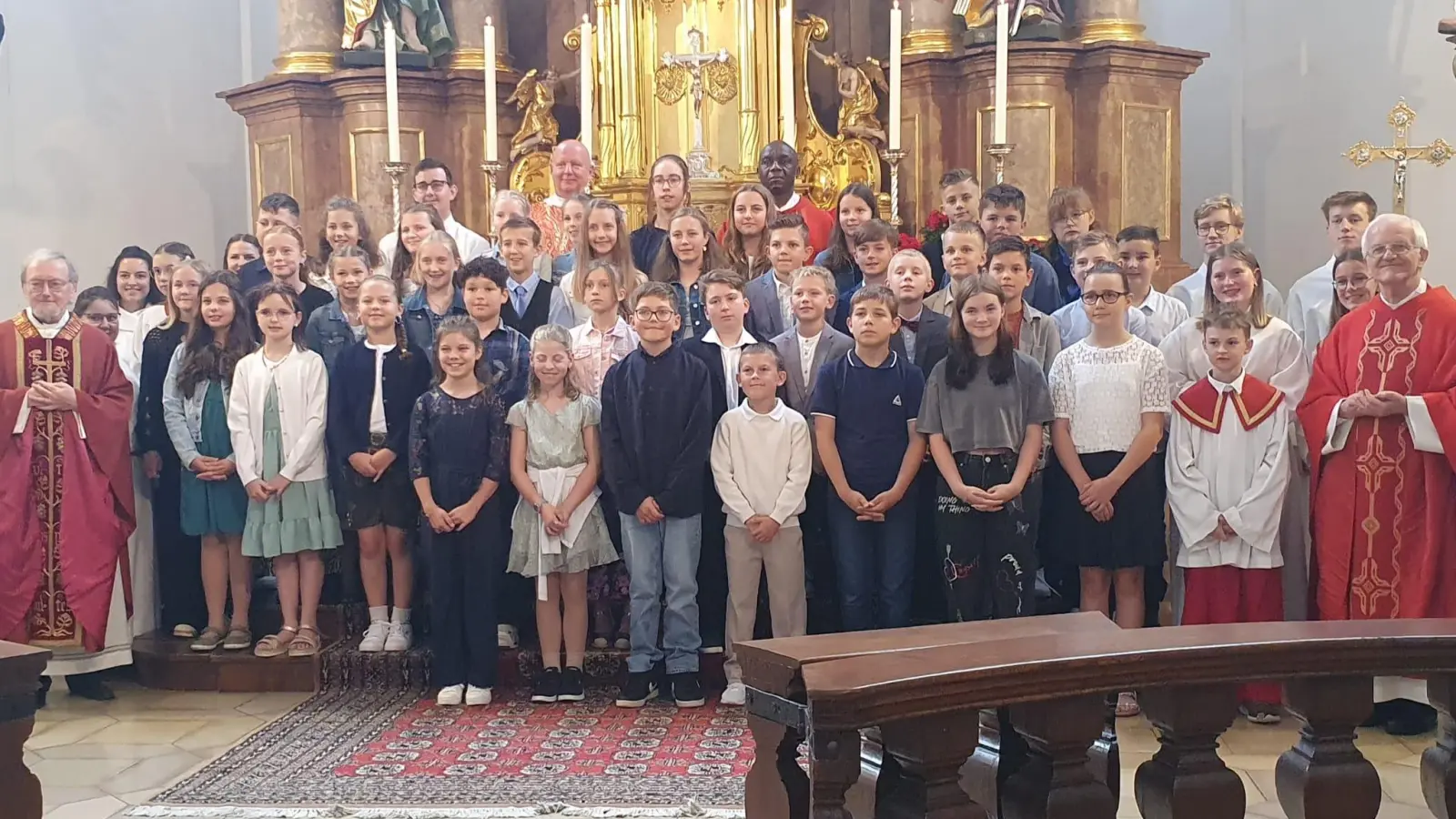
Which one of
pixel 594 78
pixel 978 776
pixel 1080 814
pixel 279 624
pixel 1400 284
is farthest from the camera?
pixel 594 78

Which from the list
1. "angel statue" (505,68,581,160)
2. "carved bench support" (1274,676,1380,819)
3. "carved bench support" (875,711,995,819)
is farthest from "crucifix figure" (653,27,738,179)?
"carved bench support" (875,711,995,819)

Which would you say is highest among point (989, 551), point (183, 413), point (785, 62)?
point (785, 62)

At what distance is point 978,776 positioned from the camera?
204cm

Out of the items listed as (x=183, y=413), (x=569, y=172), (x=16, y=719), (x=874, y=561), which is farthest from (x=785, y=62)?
(x=16, y=719)

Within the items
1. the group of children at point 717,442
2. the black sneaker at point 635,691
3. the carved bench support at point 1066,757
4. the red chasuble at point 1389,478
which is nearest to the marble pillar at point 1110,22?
the group of children at point 717,442

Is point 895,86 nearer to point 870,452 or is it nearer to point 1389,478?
point 870,452

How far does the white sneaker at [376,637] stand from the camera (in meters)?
5.34

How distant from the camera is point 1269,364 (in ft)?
16.7

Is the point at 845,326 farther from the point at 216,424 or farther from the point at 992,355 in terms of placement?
the point at 216,424

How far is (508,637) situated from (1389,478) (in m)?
3.11

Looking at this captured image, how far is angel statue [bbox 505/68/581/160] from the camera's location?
27.2ft

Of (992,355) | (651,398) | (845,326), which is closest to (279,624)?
(651,398)

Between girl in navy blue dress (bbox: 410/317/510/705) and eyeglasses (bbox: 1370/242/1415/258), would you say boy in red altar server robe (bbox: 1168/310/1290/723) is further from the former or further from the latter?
girl in navy blue dress (bbox: 410/317/510/705)

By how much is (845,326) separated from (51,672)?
10.5 ft
